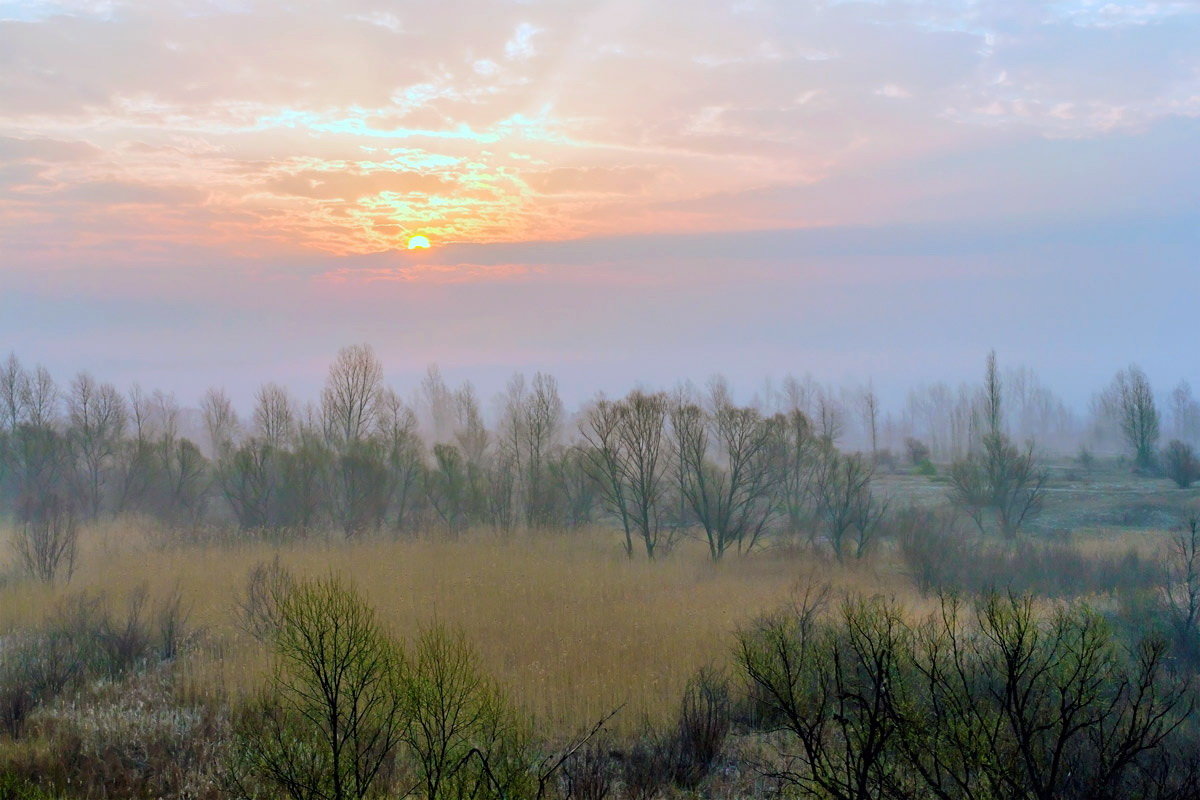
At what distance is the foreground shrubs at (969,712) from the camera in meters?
5.30

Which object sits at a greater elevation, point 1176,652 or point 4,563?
point 4,563

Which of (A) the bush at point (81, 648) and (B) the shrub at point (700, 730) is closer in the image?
(B) the shrub at point (700, 730)

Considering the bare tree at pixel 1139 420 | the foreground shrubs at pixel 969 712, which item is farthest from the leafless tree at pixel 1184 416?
the foreground shrubs at pixel 969 712

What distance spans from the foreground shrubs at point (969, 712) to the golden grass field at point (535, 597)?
7.07 feet

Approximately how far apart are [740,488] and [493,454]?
47.0 feet

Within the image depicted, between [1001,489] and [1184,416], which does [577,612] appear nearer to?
[1001,489]

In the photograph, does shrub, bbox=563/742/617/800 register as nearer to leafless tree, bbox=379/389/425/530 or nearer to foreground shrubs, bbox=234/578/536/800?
foreground shrubs, bbox=234/578/536/800

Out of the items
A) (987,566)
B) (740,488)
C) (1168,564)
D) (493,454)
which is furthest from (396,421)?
(1168,564)

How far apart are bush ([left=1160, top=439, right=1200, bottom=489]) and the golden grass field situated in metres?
19.7

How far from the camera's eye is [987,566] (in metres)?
23.3

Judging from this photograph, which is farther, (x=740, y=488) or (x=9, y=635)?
(x=740, y=488)

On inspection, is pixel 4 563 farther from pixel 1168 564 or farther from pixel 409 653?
pixel 1168 564

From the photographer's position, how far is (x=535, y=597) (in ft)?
62.0

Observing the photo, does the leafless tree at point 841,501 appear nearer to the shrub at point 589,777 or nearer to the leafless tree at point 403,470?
the leafless tree at point 403,470
